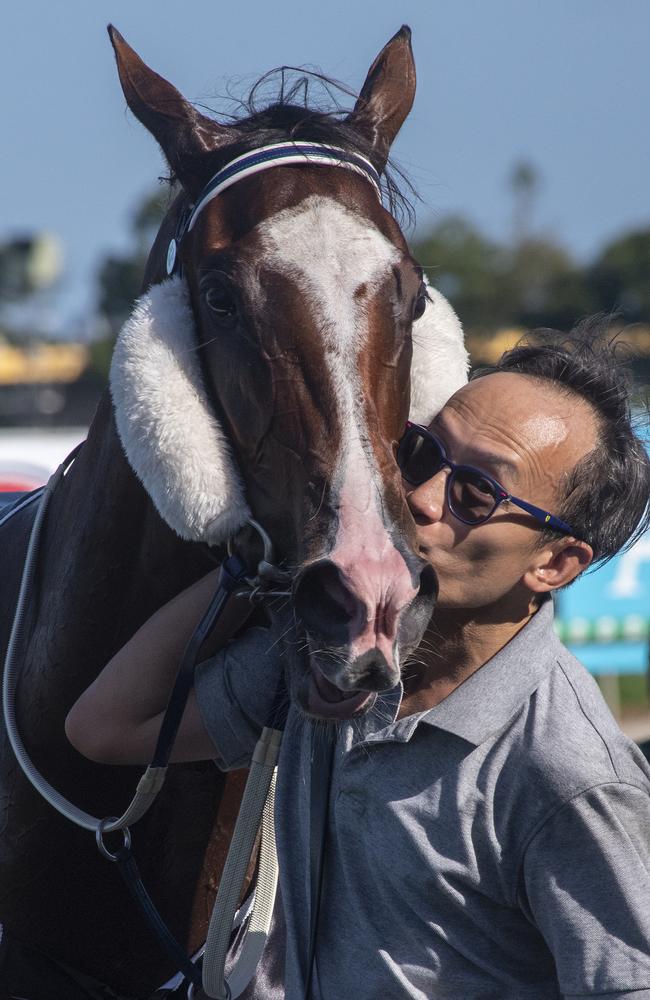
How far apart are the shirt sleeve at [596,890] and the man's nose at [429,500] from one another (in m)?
0.47

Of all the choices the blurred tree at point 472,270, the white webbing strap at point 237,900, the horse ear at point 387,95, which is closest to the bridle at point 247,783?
the white webbing strap at point 237,900

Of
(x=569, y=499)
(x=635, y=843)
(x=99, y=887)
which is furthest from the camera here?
(x=99, y=887)

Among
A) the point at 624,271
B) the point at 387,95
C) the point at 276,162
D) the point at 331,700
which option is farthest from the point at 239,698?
the point at 624,271

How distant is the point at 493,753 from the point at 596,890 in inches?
9.1

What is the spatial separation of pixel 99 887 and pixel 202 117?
1.51 meters

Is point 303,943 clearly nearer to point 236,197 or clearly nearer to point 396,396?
point 396,396

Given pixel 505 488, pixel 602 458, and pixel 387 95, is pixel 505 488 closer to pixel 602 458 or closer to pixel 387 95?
pixel 602 458

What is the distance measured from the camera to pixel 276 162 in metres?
2.04

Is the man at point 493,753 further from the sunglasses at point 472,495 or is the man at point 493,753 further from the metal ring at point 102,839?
the metal ring at point 102,839

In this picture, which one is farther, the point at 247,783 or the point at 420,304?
the point at 420,304

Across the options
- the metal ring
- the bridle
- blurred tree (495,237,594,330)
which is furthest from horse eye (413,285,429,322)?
blurred tree (495,237,594,330)

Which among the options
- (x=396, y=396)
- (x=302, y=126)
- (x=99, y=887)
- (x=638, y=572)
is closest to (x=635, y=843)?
(x=396, y=396)

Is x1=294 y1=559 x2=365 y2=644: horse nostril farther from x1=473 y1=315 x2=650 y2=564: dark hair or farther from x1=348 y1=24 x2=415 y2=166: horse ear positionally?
x1=348 y1=24 x2=415 y2=166: horse ear

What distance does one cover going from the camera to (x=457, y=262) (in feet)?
132
